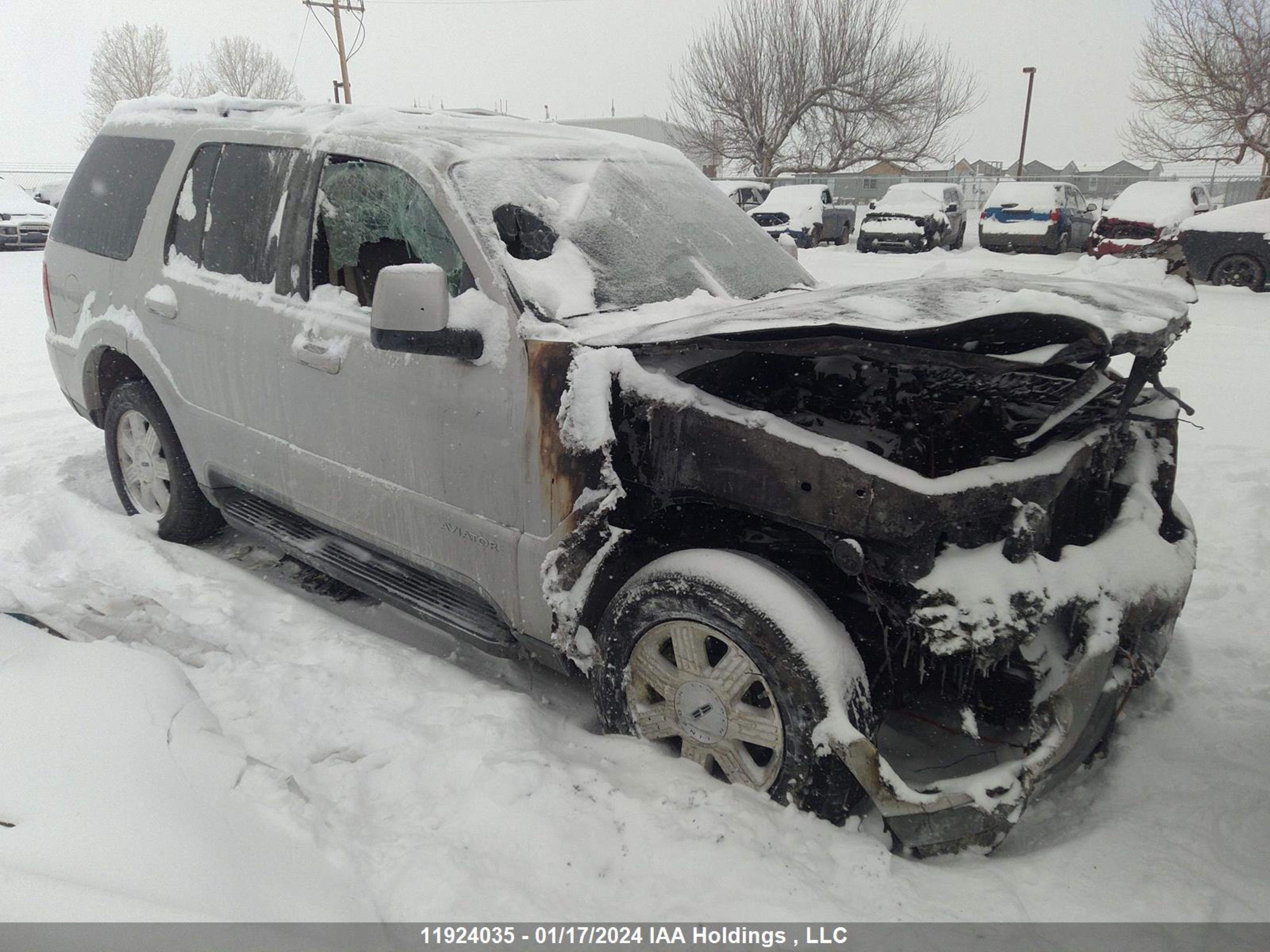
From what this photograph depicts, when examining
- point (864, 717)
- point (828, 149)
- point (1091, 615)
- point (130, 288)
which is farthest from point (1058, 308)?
point (828, 149)

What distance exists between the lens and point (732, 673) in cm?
233

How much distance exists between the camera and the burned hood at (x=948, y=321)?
202 centimetres

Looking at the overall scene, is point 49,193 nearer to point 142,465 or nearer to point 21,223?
point 21,223

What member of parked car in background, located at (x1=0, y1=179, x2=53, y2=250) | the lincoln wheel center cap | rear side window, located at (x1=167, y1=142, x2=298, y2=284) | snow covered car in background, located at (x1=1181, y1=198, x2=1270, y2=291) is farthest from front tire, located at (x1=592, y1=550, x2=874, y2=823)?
parked car in background, located at (x1=0, y1=179, x2=53, y2=250)

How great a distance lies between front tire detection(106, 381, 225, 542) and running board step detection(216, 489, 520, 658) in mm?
334

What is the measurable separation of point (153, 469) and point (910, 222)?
54.9ft

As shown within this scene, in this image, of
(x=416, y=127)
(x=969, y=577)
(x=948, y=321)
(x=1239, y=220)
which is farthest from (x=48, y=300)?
(x=1239, y=220)

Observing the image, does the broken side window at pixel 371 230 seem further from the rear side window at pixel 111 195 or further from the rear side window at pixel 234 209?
the rear side window at pixel 111 195

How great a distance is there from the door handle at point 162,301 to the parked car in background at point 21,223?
17.8m

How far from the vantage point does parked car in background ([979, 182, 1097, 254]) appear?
17.2 m

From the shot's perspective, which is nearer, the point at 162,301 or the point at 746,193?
the point at 162,301

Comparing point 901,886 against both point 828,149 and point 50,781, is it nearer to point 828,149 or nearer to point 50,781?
point 50,781

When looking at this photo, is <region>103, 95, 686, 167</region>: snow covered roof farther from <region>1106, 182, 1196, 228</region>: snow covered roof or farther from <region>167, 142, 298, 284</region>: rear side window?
<region>1106, 182, 1196, 228</region>: snow covered roof

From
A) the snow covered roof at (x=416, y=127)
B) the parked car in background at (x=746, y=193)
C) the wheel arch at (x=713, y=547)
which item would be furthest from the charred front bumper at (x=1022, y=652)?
the parked car in background at (x=746, y=193)
